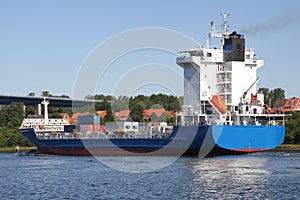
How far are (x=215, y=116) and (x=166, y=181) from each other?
19.2m

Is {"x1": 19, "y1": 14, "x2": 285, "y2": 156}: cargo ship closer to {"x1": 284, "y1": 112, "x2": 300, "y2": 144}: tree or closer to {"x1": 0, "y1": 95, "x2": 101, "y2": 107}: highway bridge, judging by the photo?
{"x1": 284, "y1": 112, "x2": 300, "y2": 144}: tree

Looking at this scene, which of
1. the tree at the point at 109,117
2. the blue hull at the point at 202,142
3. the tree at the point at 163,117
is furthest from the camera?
the tree at the point at 109,117

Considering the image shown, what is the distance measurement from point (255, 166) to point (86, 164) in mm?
13372

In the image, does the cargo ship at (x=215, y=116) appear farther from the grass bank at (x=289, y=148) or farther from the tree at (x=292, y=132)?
the tree at (x=292, y=132)

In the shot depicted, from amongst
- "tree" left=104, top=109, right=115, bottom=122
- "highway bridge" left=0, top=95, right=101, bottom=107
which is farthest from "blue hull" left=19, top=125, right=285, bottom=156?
"highway bridge" left=0, top=95, right=101, bottom=107

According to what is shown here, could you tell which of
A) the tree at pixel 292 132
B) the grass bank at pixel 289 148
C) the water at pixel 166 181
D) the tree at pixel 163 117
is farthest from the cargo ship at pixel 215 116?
the tree at pixel 163 117

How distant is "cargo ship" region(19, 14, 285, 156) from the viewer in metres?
51.4

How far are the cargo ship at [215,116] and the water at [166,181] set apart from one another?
4.92m

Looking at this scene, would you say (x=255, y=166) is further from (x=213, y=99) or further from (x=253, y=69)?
(x=253, y=69)

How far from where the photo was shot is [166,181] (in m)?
34.7

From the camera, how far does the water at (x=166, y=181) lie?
29.9m

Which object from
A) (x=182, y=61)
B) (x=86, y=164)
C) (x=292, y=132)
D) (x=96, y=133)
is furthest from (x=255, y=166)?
(x=292, y=132)

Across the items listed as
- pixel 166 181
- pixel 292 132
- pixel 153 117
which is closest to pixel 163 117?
pixel 153 117

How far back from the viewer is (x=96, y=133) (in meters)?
62.6
